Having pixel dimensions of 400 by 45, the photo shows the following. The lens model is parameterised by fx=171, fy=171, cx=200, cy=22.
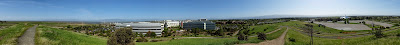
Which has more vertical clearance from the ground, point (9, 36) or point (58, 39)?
point (9, 36)

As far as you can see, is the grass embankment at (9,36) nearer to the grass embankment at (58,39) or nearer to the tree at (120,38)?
the grass embankment at (58,39)

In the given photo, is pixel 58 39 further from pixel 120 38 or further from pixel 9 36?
pixel 120 38

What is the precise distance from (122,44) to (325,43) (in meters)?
21.9

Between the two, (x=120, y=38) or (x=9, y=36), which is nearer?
(x=120, y=38)

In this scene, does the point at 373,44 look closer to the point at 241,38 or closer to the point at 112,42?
the point at 241,38

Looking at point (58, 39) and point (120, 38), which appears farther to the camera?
point (58, 39)

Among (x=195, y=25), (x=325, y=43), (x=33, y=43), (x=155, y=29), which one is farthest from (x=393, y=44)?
(x=195, y=25)

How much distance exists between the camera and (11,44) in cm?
977

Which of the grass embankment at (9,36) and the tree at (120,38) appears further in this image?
the grass embankment at (9,36)

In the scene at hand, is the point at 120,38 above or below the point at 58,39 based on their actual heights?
above

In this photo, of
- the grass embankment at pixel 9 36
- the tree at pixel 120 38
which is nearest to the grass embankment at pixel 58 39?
the grass embankment at pixel 9 36

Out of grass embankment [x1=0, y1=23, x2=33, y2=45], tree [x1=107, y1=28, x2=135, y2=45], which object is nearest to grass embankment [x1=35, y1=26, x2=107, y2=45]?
grass embankment [x1=0, y1=23, x2=33, y2=45]

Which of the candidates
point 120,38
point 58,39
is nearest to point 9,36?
point 58,39

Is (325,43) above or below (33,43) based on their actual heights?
below
